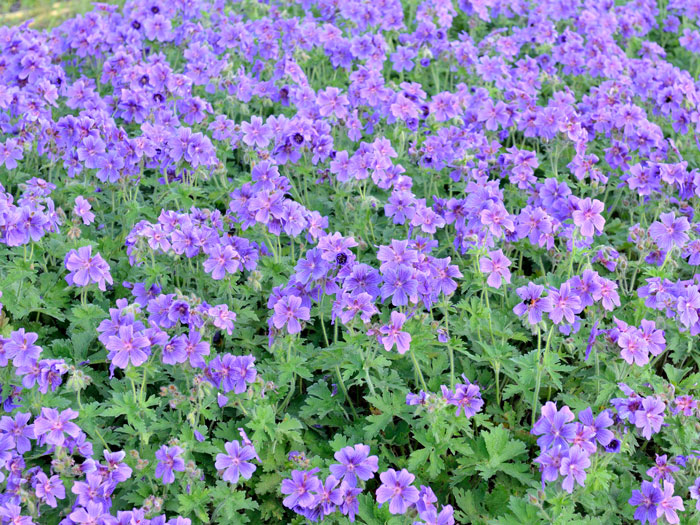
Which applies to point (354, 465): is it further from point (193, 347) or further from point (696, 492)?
point (696, 492)

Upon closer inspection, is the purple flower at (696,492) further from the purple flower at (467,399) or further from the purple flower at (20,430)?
the purple flower at (20,430)

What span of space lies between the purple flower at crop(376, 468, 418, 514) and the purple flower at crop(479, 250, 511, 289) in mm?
1045

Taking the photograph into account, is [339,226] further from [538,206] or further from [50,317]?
[50,317]

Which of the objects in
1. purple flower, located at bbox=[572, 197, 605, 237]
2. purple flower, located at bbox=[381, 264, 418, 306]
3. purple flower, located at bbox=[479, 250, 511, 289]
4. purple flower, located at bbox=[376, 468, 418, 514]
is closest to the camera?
purple flower, located at bbox=[376, 468, 418, 514]

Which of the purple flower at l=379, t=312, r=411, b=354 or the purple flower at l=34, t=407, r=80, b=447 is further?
the purple flower at l=379, t=312, r=411, b=354

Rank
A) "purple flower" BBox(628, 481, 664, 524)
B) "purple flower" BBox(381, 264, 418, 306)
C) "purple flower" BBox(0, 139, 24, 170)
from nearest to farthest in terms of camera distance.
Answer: "purple flower" BBox(628, 481, 664, 524)
"purple flower" BBox(381, 264, 418, 306)
"purple flower" BBox(0, 139, 24, 170)

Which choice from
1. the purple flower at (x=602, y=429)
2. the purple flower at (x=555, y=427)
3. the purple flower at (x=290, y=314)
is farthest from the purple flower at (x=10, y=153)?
the purple flower at (x=602, y=429)

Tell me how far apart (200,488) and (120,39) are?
4.16 meters

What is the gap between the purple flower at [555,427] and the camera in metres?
3.06

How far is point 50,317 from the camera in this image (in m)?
4.33

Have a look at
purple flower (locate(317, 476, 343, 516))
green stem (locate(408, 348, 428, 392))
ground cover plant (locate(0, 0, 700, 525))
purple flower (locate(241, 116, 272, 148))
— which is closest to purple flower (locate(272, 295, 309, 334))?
ground cover plant (locate(0, 0, 700, 525))

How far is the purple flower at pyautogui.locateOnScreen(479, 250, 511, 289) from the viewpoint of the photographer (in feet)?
12.1

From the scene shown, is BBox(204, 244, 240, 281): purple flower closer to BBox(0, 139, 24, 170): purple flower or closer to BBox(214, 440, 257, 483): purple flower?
BBox(214, 440, 257, 483): purple flower

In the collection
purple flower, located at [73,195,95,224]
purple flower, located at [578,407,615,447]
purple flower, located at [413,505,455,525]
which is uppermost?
purple flower, located at [73,195,95,224]
